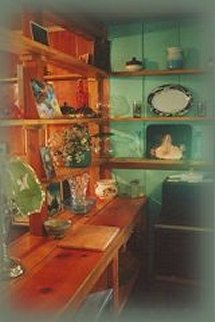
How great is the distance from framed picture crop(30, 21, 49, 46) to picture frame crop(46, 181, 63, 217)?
0.72 meters

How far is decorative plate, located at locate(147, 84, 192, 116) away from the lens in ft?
8.31

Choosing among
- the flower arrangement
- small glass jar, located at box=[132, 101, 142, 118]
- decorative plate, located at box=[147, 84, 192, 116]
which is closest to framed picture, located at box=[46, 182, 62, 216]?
the flower arrangement

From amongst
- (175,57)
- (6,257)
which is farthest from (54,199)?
(175,57)

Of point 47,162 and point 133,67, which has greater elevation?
point 133,67

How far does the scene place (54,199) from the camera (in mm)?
2049

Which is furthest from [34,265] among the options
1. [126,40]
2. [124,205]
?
[126,40]

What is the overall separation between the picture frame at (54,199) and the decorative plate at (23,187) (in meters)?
0.74

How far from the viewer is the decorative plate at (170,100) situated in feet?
8.31

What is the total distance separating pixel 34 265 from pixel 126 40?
1778 millimetres

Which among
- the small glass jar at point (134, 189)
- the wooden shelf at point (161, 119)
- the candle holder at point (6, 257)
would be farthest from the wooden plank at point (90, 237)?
the wooden shelf at point (161, 119)

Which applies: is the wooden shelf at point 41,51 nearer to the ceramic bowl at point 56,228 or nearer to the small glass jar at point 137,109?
the small glass jar at point 137,109

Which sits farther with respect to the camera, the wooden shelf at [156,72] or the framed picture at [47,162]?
the wooden shelf at [156,72]

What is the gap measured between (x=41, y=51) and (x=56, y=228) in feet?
2.47

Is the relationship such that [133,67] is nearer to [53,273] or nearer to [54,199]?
[54,199]
